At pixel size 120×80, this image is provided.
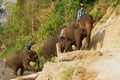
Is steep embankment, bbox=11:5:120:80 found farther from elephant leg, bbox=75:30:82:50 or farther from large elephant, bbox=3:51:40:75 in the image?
large elephant, bbox=3:51:40:75

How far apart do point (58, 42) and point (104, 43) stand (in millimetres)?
3862

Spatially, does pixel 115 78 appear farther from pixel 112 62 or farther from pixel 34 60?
pixel 34 60

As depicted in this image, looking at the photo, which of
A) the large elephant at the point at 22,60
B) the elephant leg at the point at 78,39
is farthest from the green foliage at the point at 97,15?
the large elephant at the point at 22,60

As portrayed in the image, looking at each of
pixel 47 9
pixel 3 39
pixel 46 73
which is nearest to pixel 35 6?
pixel 47 9

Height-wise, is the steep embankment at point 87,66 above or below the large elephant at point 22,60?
above

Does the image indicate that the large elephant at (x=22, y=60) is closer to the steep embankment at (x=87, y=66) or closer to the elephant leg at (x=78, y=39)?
the elephant leg at (x=78, y=39)

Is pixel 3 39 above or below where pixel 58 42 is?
below

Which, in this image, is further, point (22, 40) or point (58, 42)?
point (22, 40)

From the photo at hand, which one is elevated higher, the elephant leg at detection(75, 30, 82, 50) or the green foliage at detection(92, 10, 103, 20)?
the green foliage at detection(92, 10, 103, 20)

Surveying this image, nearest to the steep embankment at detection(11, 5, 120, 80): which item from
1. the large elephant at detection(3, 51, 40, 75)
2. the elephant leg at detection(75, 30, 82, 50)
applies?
the elephant leg at detection(75, 30, 82, 50)

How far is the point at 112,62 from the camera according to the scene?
28.8ft

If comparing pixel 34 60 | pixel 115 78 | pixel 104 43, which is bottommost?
pixel 34 60

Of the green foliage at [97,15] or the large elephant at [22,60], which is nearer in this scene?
the large elephant at [22,60]

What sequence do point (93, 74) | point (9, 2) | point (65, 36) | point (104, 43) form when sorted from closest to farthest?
point (93, 74)
point (104, 43)
point (65, 36)
point (9, 2)
